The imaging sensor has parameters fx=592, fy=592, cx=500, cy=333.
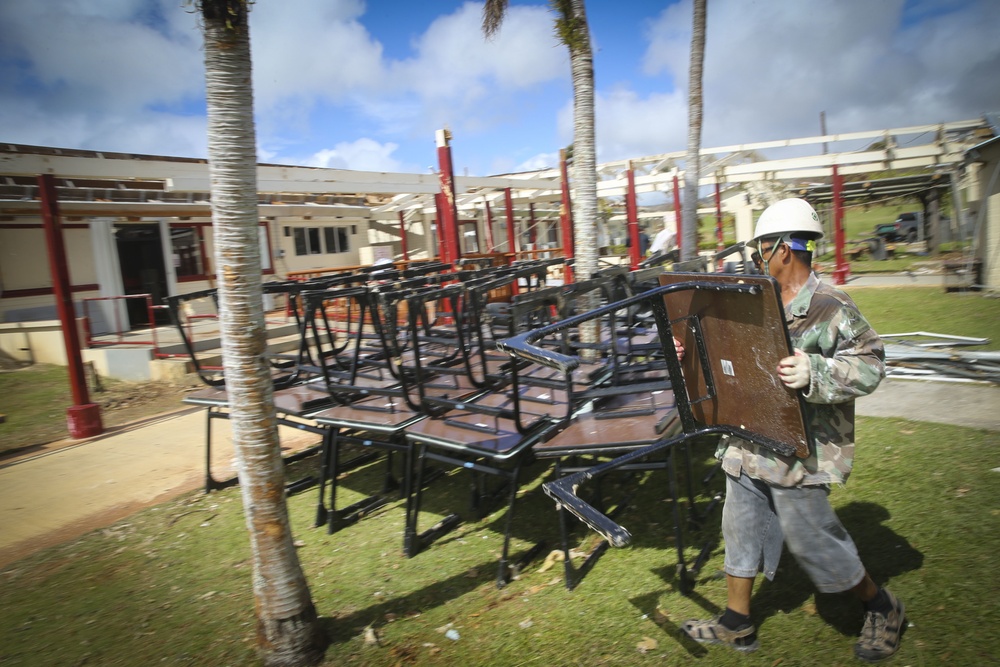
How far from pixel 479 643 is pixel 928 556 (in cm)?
238

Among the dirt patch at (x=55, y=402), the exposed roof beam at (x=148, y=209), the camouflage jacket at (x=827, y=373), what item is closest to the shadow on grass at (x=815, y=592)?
the camouflage jacket at (x=827, y=373)

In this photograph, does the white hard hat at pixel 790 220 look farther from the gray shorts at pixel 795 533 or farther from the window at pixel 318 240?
the window at pixel 318 240

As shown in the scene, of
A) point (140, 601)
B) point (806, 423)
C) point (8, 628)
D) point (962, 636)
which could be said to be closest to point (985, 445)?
point (962, 636)

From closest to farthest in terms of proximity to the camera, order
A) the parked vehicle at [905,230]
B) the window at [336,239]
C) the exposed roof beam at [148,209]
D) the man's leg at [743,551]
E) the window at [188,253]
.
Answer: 1. the man's leg at [743,551]
2. the exposed roof beam at [148,209]
3. the window at [188,253]
4. the window at [336,239]
5. the parked vehicle at [905,230]

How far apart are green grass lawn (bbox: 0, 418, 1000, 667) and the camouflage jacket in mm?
875

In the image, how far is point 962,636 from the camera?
8.30 ft

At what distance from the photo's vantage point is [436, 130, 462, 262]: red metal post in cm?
1158

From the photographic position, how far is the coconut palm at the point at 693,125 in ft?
32.7

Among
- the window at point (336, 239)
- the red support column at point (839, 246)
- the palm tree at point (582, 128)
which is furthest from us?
the window at point (336, 239)

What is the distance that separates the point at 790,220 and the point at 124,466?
7.08 m

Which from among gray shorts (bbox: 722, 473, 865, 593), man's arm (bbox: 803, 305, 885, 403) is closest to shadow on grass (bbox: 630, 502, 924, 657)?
gray shorts (bbox: 722, 473, 865, 593)

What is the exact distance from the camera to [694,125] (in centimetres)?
1023

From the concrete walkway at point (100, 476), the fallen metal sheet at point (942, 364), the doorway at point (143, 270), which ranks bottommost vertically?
the concrete walkway at point (100, 476)

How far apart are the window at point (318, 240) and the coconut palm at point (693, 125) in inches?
544
